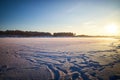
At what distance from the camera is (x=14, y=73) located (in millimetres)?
4457

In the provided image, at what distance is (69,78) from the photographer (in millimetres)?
4105

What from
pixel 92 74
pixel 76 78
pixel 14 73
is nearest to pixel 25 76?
pixel 14 73

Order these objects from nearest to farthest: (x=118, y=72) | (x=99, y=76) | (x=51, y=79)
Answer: (x=51, y=79) → (x=99, y=76) → (x=118, y=72)

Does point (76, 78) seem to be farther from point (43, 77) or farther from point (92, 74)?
point (43, 77)

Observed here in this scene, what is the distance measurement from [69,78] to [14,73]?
2.45 m

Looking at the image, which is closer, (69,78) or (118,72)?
(69,78)

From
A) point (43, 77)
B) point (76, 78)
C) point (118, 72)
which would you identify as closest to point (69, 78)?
point (76, 78)

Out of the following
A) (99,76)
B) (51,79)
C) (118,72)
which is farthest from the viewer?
(118,72)

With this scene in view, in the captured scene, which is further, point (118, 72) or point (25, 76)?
point (118, 72)

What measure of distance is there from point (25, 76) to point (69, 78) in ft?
6.08

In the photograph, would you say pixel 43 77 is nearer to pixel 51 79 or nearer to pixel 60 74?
pixel 51 79

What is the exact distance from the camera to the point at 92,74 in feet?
14.8

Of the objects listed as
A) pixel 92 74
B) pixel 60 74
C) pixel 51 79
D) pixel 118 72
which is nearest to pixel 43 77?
pixel 51 79

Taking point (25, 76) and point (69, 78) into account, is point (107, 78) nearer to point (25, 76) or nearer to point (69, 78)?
point (69, 78)
